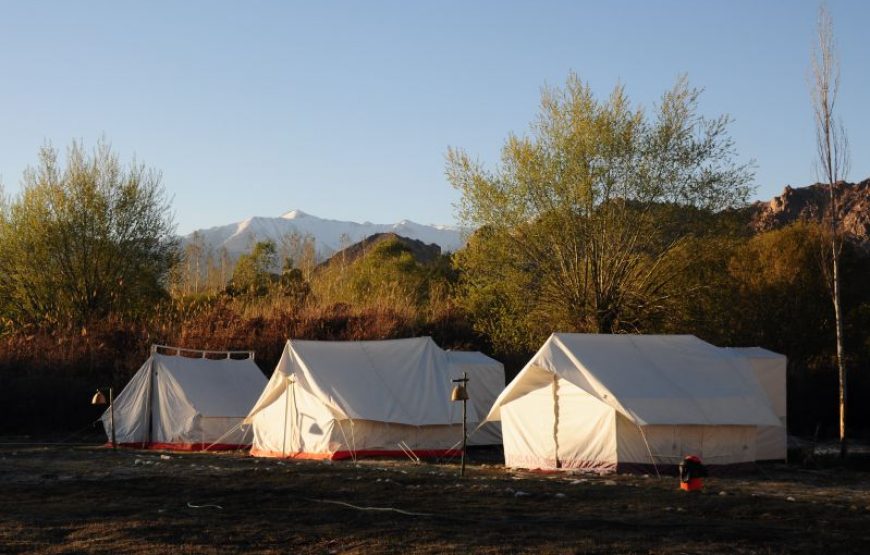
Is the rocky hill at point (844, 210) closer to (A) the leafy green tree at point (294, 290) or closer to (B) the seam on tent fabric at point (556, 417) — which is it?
(A) the leafy green tree at point (294, 290)

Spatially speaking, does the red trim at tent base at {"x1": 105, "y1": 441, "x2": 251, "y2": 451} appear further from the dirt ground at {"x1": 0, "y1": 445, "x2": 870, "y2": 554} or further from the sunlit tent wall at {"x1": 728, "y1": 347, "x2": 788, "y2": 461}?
the sunlit tent wall at {"x1": 728, "y1": 347, "x2": 788, "y2": 461}

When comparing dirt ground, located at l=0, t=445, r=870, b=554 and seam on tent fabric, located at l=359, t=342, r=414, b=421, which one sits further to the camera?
seam on tent fabric, located at l=359, t=342, r=414, b=421

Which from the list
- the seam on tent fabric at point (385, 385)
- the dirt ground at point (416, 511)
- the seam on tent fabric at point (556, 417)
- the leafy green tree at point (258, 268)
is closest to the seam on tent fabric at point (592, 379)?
the seam on tent fabric at point (556, 417)

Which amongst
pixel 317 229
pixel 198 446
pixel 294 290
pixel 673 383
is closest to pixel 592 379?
pixel 673 383

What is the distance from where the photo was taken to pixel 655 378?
18062 millimetres

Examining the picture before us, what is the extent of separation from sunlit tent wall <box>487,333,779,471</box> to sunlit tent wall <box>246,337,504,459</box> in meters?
2.85

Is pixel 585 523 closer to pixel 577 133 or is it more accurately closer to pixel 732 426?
pixel 732 426

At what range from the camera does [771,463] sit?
20.4 m

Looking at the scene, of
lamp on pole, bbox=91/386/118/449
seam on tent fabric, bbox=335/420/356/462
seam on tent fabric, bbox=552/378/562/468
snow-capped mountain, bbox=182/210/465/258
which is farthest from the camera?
snow-capped mountain, bbox=182/210/465/258

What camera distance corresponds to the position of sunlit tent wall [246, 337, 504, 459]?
21156 mm

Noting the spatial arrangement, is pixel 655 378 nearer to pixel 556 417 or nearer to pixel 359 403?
pixel 556 417

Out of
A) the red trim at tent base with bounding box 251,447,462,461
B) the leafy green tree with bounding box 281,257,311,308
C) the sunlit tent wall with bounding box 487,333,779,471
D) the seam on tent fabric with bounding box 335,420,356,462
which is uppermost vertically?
the leafy green tree with bounding box 281,257,311,308

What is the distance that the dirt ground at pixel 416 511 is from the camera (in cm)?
964

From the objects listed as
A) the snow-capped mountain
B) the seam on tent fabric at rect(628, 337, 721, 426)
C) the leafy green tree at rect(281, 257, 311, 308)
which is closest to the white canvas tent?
the seam on tent fabric at rect(628, 337, 721, 426)
